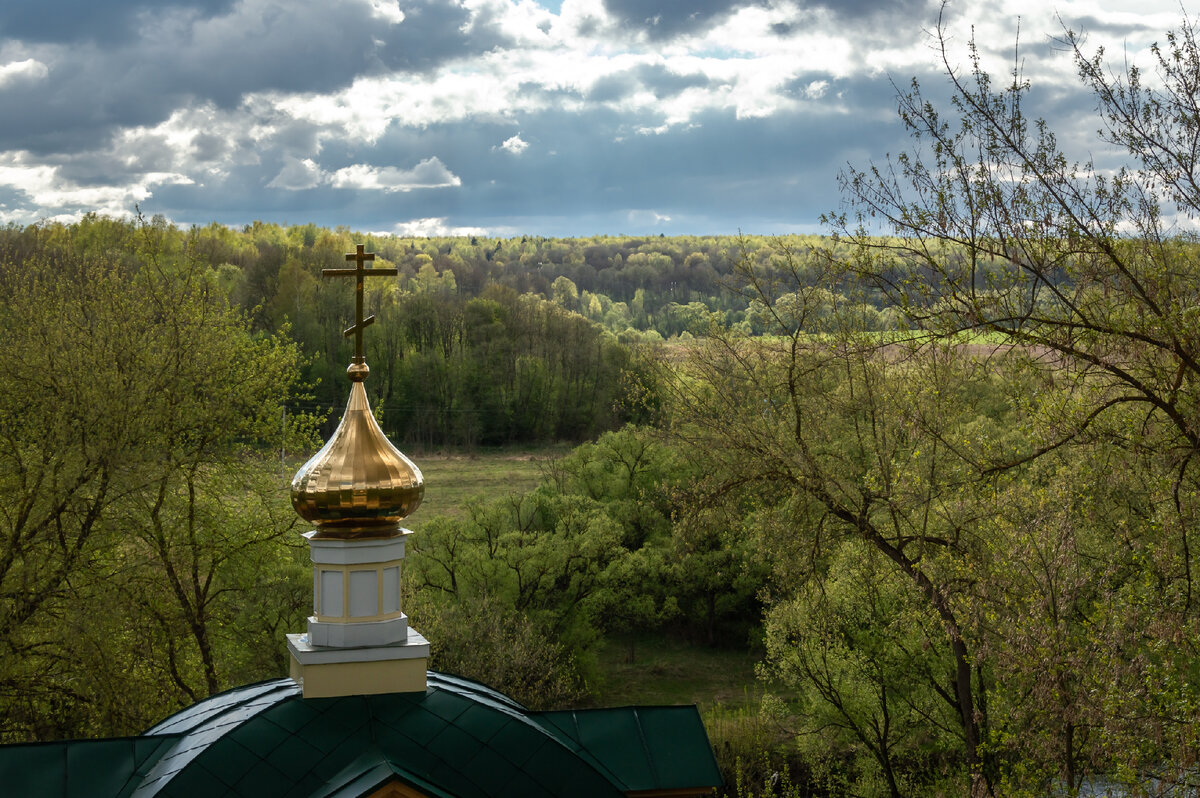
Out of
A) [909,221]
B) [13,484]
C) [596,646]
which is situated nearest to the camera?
[909,221]

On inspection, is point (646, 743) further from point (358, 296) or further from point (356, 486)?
point (358, 296)

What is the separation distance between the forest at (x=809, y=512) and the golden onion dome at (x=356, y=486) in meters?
5.17

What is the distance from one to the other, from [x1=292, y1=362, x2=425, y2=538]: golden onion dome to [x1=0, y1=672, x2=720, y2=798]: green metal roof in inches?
45.1

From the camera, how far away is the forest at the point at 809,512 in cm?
995

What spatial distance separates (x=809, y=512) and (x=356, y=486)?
9.54 metres

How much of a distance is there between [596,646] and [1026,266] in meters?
24.1

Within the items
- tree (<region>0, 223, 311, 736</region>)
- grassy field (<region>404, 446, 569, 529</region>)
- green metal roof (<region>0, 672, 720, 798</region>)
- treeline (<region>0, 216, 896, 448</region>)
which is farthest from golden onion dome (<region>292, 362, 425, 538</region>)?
treeline (<region>0, 216, 896, 448</region>)

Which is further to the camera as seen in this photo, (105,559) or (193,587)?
(193,587)

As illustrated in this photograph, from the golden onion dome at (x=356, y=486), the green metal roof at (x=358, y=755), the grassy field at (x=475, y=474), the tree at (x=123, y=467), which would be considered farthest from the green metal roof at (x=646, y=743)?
the grassy field at (x=475, y=474)

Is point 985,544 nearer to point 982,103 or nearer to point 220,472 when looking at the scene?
point 982,103

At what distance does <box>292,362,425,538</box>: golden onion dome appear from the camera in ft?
24.3

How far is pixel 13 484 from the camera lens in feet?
60.7

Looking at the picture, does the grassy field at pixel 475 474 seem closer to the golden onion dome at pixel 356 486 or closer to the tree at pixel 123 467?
the tree at pixel 123 467

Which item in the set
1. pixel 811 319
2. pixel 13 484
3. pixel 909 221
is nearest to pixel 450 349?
pixel 13 484
